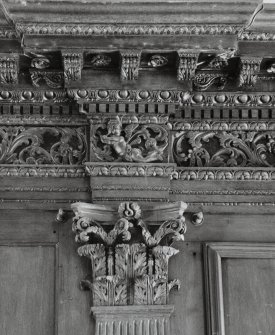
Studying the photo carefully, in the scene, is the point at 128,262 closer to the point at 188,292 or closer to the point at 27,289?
the point at 188,292

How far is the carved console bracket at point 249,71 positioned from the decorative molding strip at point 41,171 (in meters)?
0.70

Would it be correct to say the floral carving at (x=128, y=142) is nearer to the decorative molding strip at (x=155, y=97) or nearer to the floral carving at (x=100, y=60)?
the decorative molding strip at (x=155, y=97)

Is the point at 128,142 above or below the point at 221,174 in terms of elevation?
above

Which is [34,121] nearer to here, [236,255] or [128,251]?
[128,251]

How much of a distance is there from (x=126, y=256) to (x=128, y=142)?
44cm

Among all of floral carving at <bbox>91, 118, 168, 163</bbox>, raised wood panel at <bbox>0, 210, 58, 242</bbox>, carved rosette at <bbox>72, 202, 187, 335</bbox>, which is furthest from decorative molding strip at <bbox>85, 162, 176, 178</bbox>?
raised wood panel at <bbox>0, 210, 58, 242</bbox>

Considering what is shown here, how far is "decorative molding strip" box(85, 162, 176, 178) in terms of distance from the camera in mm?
2928

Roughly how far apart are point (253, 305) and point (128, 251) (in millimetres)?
500

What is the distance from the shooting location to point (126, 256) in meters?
2.84

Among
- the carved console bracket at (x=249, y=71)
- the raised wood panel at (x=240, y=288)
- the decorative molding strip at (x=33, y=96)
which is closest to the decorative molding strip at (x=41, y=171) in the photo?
the decorative molding strip at (x=33, y=96)

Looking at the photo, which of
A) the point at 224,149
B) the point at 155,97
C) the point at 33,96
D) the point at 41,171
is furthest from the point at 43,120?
the point at 224,149

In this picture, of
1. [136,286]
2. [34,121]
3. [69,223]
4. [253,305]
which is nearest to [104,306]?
[136,286]

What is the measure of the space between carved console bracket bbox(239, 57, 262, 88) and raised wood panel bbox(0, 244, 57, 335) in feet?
3.14

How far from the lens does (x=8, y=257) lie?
2.90 m
